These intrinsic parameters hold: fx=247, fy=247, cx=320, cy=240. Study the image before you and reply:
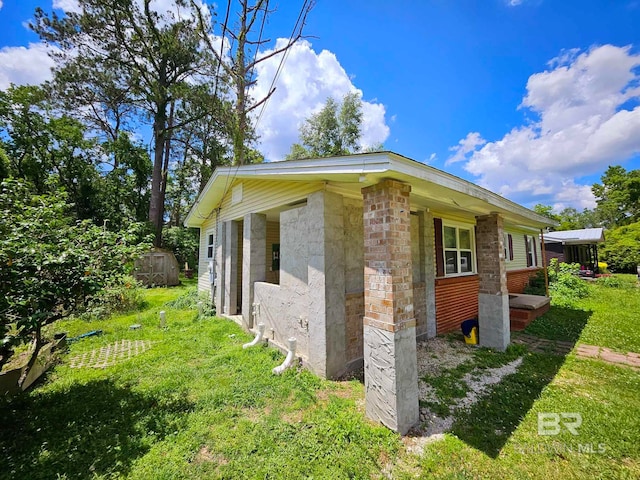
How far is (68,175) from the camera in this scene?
1656cm

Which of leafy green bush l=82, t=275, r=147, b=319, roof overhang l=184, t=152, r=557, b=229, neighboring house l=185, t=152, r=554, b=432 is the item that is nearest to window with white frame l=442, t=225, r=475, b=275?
A: neighboring house l=185, t=152, r=554, b=432

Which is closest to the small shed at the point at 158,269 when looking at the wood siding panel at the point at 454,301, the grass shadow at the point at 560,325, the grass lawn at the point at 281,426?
the grass lawn at the point at 281,426

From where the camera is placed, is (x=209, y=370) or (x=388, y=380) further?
(x=209, y=370)

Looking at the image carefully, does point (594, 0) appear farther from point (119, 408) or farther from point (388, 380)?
point (119, 408)

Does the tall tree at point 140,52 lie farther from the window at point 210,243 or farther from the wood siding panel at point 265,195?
the wood siding panel at point 265,195

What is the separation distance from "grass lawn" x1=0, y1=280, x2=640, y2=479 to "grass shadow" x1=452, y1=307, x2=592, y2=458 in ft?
0.06

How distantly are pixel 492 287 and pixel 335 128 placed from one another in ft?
63.9

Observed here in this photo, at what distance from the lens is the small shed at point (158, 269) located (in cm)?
1478

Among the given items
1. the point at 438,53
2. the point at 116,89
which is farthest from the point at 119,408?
the point at 116,89


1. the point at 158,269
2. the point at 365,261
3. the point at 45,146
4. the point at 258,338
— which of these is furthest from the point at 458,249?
the point at 45,146

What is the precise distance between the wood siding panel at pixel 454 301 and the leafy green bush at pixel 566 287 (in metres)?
4.97

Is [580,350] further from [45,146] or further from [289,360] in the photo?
[45,146]

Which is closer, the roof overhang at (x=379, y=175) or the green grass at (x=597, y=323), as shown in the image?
the roof overhang at (x=379, y=175)

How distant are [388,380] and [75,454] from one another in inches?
131
